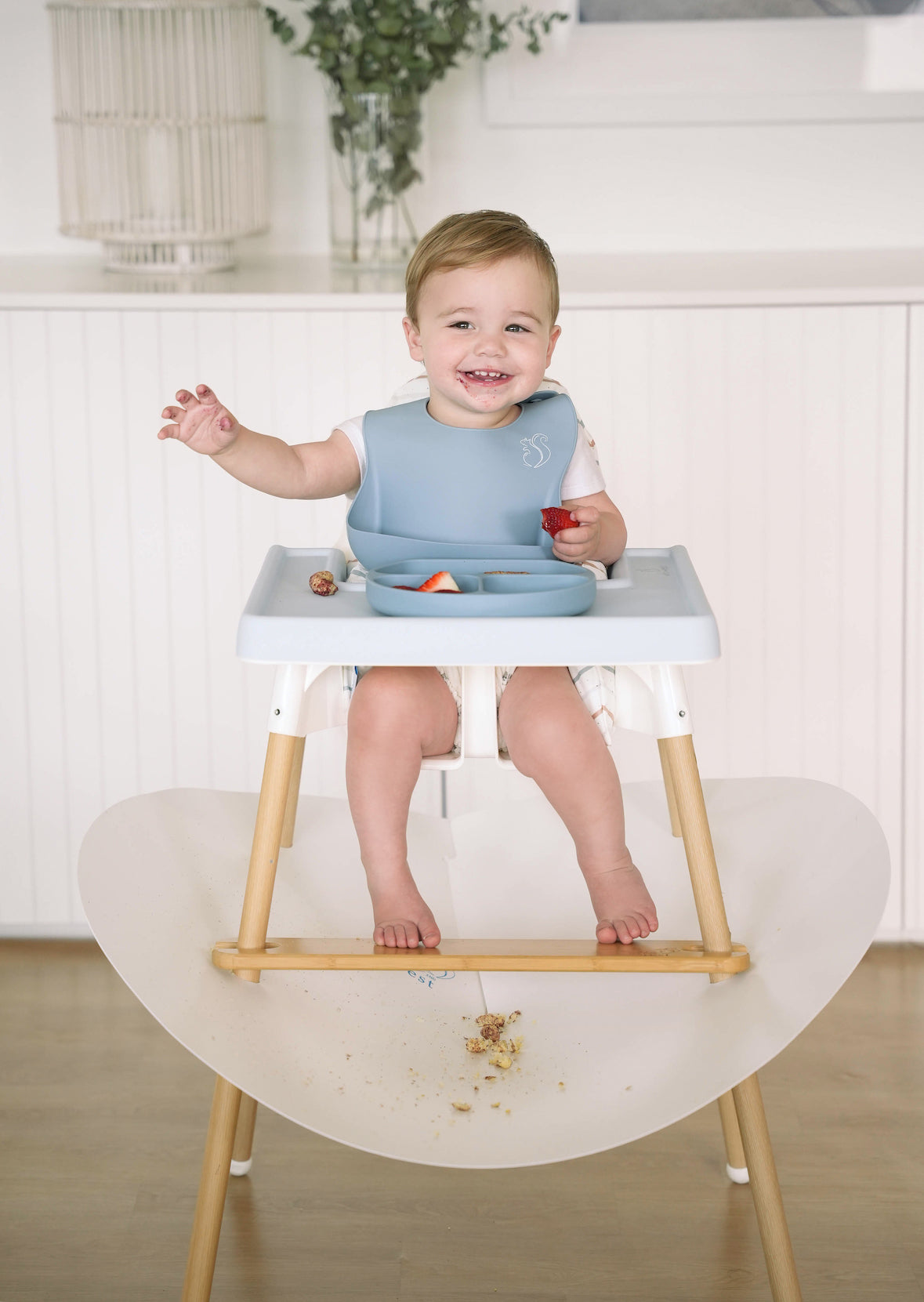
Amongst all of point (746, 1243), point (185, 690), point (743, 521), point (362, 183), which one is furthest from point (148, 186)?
point (746, 1243)

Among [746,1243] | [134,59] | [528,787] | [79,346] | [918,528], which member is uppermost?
[134,59]

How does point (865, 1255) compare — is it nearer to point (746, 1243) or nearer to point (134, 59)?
point (746, 1243)

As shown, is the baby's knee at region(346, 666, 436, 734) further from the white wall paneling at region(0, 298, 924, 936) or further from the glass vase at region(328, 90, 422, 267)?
the glass vase at region(328, 90, 422, 267)

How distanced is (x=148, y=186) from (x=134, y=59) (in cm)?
16

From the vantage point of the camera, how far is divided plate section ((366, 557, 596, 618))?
36.2 inches

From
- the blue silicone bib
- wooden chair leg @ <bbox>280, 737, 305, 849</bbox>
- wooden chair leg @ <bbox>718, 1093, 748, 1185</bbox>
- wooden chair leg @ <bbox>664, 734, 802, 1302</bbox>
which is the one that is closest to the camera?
wooden chair leg @ <bbox>664, 734, 802, 1302</bbox>

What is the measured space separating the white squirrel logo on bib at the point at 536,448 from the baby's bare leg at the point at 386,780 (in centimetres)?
22

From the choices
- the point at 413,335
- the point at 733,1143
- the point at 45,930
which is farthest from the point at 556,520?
the point at 45,930

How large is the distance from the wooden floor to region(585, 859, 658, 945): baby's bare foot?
0.44 meters

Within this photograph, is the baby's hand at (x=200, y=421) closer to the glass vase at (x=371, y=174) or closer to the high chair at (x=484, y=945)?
the high chair at (x=484, y=945)

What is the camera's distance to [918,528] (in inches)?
70.3

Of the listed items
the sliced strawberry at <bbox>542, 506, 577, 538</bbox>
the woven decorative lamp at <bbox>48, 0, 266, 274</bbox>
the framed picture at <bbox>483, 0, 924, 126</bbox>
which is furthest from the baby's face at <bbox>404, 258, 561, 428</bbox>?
the framed picture at <bbox>483, 0, 924, 126</bbox>

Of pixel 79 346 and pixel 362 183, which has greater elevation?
pixel 362 183

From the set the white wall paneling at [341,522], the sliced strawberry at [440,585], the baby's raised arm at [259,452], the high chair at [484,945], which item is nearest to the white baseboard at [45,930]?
the white wall paneling at [341,522]
